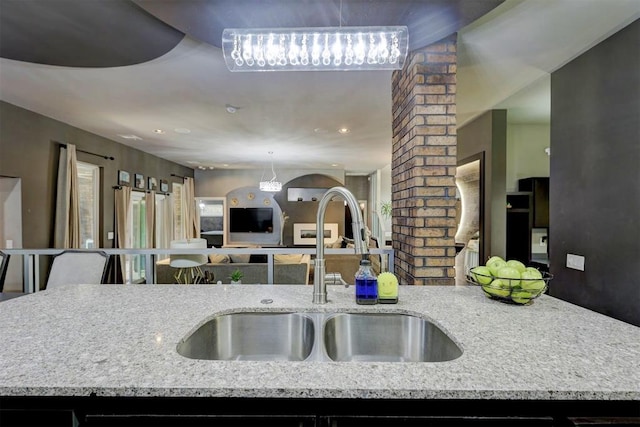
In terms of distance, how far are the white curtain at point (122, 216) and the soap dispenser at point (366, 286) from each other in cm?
481

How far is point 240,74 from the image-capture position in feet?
8.45

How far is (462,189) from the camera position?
4.49 metres

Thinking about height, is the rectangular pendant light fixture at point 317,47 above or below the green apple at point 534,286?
above

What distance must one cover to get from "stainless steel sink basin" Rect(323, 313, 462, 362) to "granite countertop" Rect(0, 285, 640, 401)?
→ 0.04 metres

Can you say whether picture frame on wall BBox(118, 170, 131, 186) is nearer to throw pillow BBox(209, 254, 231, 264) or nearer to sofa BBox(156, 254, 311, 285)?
sofa BBox(156, 254, 311, 285)

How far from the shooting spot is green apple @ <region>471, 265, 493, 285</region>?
1.20 m

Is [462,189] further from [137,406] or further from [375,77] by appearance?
[137,406]

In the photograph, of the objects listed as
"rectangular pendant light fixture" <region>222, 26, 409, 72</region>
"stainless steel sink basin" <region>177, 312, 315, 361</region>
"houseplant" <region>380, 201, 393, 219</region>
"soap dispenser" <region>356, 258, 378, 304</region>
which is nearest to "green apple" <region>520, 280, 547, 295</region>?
"soap dispenser" <region>356, 258, 378, 304</region>

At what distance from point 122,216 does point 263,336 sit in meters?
4.92

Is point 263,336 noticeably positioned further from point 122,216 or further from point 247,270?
point 122,216

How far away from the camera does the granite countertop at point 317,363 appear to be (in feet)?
2.04

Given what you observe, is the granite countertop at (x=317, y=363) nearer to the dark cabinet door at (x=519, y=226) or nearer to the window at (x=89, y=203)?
the dark cabinet door at (x=519, y=226)

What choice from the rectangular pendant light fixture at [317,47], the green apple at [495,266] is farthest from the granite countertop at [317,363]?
the rectangular pendant light fixture at [317,47]

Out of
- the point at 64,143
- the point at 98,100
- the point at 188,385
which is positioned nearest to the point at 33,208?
the point at 64,143
